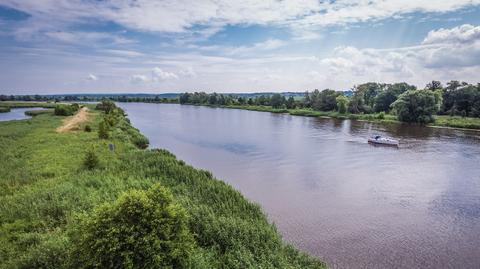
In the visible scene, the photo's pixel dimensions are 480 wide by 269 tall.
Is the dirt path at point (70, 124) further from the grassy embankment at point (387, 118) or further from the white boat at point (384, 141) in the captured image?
the grassy embankment at point (387, 118)

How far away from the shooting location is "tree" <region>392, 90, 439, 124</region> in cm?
6594

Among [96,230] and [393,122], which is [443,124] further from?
[96,230]

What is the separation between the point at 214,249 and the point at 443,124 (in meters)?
69.6

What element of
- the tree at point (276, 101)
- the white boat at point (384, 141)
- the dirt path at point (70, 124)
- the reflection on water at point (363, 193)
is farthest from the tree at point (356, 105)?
the dirt path at point (70, 124)

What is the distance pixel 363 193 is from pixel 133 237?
1880cm

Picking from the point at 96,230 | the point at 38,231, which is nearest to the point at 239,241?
the point at 96,230

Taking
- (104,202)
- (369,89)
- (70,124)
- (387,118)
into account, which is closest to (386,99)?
(387,118)

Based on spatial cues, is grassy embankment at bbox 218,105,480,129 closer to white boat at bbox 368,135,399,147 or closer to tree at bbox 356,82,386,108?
tree at bbox 356,82,386,108

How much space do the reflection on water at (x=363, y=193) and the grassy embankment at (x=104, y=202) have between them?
3740mm

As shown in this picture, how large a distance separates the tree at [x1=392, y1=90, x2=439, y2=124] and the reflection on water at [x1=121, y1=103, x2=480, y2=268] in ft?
72.8

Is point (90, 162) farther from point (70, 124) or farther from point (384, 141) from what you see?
point (384, 141)

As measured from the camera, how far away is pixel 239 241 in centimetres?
1181

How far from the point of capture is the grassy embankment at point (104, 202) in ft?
34.0

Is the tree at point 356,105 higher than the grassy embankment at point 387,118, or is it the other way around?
the tree at point 356,105
